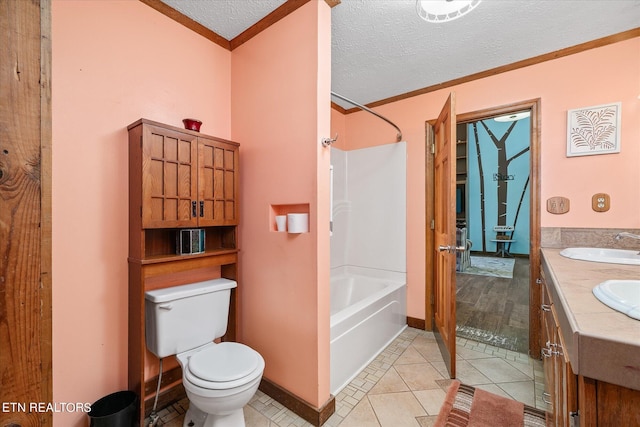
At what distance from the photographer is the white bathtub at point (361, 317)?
185 cm

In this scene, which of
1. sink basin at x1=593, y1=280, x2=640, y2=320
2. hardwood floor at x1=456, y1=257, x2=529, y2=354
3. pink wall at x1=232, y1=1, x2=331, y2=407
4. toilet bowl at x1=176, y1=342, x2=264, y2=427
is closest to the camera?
sink basin at x1=593, y1=280, x2=640, y2=320

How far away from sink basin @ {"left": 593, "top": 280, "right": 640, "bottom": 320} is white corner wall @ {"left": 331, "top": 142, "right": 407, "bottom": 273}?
6.05 feet

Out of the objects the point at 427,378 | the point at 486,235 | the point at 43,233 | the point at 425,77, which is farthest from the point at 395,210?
the point at 486,235

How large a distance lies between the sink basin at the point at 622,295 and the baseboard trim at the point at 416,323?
1.90 metres

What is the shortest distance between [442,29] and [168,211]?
2.13 m

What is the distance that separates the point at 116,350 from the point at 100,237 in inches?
25.7

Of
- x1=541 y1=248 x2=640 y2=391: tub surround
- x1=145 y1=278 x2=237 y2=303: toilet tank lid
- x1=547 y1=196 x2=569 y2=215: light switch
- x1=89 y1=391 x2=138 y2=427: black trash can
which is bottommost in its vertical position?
x1=89 y1=391 x2=138 y2=427: black trash can

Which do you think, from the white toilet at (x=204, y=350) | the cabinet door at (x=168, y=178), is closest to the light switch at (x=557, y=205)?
the white toilet at (x=204, y=350)

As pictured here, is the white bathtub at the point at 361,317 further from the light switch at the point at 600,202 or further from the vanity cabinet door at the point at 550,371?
the light switch at the point at 600,202

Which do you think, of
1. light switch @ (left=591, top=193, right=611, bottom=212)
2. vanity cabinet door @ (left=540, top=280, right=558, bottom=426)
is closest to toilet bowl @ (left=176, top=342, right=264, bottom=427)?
vanity cabinet door @ (left=540, top=280, right=558, bottom=426)

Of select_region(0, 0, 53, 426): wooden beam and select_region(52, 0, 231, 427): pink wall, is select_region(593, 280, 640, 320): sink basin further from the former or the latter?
select_region(52, 0, 231, 427): pink wall

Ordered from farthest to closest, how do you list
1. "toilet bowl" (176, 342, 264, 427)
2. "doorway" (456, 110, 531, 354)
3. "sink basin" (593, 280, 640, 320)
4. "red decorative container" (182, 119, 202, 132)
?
1. "doorway" (456, 110, 531, 354)
2. "red decorative container" (182, 119, 202, 132)
3. "toilet bowl" (176, 342, 264, 427)
4. "sink basin" (593, 280, 640, 320)

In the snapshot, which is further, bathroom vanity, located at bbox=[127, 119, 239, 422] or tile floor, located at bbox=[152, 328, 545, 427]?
tile floor, located at bbox=[152, 328, 545, 427]

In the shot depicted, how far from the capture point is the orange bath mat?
153 centimetres
